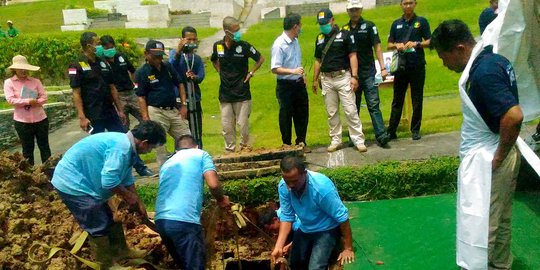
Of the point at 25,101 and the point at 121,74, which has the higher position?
the point at 121,74

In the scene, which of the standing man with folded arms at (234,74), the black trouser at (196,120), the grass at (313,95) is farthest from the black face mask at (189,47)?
the grass at (313,95)

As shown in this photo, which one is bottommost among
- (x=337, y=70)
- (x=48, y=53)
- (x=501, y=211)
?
(x=48, y=53)

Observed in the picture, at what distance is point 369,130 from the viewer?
984 cm

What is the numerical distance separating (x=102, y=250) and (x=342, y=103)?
166 inches

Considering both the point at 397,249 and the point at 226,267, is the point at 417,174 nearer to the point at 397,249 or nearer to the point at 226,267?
the point at 397,249

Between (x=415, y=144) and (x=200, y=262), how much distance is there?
4435 mm

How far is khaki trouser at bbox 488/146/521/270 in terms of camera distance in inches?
161

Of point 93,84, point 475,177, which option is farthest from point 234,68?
point 475,177

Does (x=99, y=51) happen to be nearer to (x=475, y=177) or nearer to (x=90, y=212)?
(x=90, y=212)

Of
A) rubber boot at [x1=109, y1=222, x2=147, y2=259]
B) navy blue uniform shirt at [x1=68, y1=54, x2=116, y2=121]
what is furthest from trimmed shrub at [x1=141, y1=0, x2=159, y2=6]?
rubber boot at [x1=109, y1=222, x2=147, y2=259]

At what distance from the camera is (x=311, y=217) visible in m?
5.23

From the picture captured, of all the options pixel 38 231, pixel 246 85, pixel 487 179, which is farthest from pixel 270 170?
pixel 487 179

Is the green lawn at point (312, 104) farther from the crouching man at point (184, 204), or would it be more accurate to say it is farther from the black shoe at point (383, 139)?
the crouching man at point (184, 204)

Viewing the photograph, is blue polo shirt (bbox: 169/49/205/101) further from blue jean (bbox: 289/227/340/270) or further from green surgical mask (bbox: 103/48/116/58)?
blue jean (bbox: 289/227/340/270)
